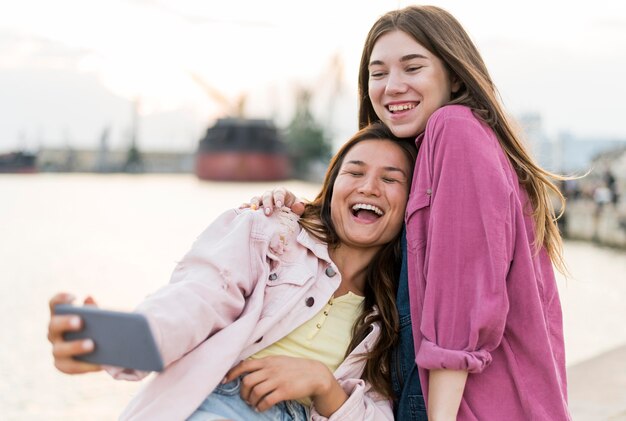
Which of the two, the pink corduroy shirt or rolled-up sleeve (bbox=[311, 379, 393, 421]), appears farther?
rolled-up sleeve (bbox=[311, 379, 393, 421])

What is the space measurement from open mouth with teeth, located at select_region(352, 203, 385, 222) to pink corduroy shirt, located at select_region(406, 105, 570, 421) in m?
0.21

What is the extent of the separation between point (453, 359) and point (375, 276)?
18.5 inches

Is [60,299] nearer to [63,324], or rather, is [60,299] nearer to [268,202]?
[63,324]

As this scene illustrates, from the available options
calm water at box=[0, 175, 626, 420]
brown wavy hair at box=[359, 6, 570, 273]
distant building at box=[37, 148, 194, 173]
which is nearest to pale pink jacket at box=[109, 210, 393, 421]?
brown wavy hair at box=[359, 6, 570, 273]

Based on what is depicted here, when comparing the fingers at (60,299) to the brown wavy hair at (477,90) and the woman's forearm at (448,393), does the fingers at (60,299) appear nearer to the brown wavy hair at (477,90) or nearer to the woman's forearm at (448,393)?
the woman's forearm at (448,393)

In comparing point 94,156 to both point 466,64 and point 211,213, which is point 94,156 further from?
point 466,64

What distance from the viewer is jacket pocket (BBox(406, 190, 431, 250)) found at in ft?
5.91

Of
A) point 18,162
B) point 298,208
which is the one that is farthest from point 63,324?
point 18,162

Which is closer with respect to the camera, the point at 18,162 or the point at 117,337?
the point at 117,337

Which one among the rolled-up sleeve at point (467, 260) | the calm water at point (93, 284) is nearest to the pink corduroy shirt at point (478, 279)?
the rolled-up sleeve at point (467, 260)

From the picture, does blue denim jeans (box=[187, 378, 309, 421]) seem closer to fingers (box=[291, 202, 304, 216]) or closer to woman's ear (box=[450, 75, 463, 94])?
fingers (box=[291, 202, 304, 216])

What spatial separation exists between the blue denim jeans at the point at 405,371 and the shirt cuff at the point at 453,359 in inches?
7.9

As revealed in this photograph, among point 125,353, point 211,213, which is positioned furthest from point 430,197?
point 211,213

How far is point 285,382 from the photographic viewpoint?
172 centimetres
